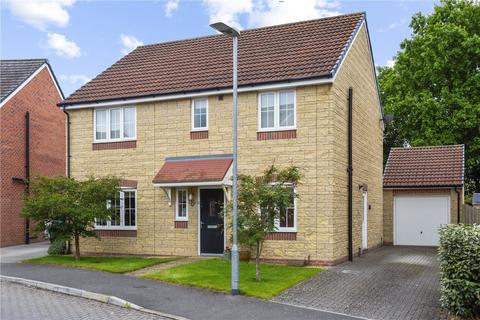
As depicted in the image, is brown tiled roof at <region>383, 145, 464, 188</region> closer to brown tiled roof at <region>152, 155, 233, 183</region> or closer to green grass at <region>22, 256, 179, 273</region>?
brown tiled roof at <region>152, 155, 233, 183</region>

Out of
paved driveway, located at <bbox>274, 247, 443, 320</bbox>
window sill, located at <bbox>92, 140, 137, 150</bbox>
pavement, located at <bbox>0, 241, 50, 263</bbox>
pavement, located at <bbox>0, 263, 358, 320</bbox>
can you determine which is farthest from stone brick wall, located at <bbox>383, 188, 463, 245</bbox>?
pavement, located at <bbox>0, 241, 50, 263</bbox>

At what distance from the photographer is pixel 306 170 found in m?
15.5

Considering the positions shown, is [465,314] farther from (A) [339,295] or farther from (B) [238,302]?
(B) [238,302]

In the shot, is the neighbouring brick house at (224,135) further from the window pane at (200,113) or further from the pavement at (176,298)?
the pavement at (176,298)

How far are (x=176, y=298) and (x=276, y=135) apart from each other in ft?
22.2

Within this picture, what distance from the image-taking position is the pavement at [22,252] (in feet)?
60.7

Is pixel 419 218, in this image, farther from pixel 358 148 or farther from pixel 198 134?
pixel 198 134

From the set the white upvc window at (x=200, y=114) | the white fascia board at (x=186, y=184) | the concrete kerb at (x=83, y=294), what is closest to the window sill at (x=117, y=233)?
the white fascia board at (x=186, y=184)

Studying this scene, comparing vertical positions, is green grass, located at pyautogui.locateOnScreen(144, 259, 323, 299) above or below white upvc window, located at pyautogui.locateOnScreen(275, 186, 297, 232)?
below

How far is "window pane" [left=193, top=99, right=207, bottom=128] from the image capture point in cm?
1728

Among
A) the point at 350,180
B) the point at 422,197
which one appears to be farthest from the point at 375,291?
the point at 422,197

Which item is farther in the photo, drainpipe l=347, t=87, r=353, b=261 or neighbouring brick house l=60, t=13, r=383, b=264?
drainpipe l=347, t=87, r=353, b=261

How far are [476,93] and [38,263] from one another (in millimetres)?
25095

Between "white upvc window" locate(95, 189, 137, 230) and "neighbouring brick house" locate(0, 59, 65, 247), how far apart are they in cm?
768
